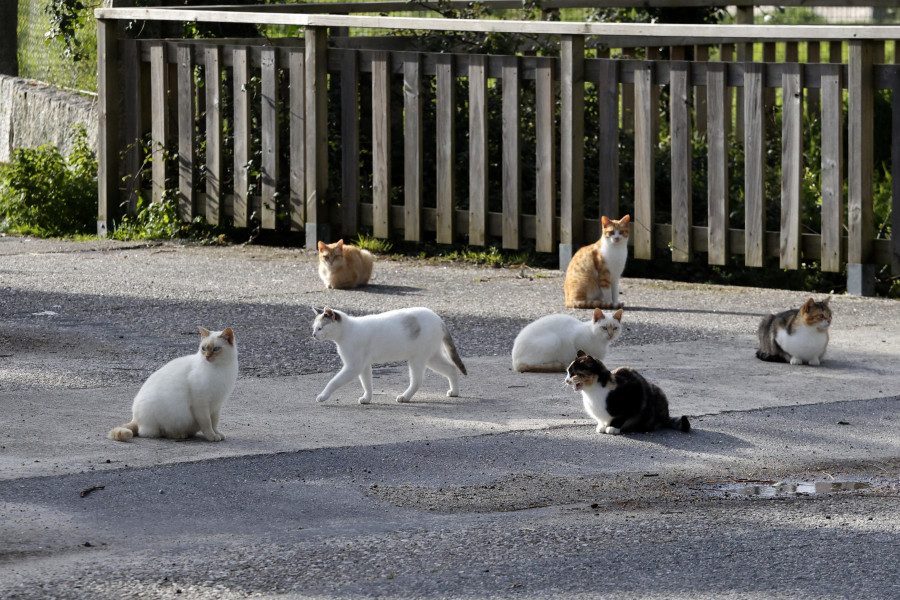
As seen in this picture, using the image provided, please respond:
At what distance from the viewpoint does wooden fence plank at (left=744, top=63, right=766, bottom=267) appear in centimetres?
1098

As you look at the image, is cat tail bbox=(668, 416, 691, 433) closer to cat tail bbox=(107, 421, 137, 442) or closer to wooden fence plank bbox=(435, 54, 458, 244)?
cat tail bbox=(107, 421, 137, 442)

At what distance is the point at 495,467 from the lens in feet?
19.7

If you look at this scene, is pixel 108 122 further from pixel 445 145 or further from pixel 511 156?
pixel 511 156

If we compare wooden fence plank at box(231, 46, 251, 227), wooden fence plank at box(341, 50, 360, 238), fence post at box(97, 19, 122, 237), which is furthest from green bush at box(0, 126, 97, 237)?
wooden fence plank at box(341, 50, 360, 238)

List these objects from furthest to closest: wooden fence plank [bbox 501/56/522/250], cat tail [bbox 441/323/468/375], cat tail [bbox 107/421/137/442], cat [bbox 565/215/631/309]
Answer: wooden fence plank [bbox 501/56/522/250]
cat [bbox 565/215/631/309]
cat tail [bbox 441/323/468/375]
cat tail [bbox 107/421/137/442]

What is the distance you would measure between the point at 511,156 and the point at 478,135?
363mm

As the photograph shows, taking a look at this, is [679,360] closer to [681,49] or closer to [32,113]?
[681,49]

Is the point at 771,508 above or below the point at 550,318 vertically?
below

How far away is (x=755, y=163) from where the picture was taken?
11.1 m

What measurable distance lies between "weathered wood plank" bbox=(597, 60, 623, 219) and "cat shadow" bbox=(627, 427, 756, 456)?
5293 millimetres

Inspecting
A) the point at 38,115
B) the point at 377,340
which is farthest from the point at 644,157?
the point at 38,115

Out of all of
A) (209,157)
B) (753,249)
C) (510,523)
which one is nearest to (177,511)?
(510,523)

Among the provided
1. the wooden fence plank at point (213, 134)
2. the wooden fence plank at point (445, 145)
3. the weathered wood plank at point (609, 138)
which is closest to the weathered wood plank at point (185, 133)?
the wooden fence plank at point (213, 134)

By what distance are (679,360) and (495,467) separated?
2.72m
